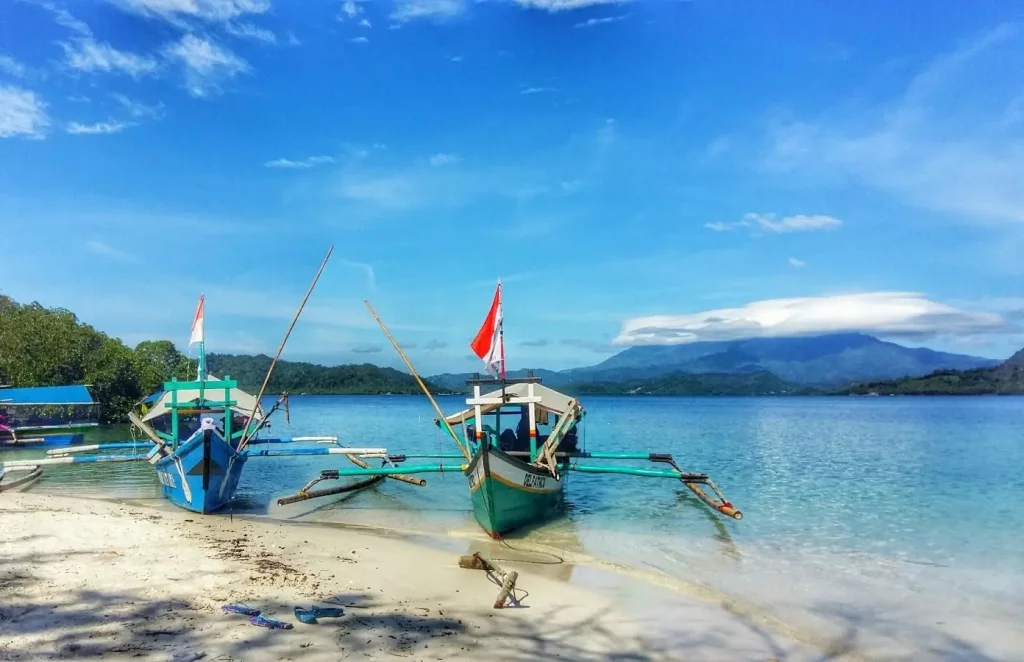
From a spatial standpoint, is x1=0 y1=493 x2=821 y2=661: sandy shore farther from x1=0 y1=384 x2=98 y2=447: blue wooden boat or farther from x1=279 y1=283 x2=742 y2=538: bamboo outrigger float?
x1=0 y1=384 x2=98 y2=447: blue wooden boat

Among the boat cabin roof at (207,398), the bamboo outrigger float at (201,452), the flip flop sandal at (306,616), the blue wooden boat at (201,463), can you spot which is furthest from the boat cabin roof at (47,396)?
the flip flop sandal at (306,616)

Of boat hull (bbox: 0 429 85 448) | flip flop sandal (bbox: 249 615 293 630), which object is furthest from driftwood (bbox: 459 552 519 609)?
boat hull (bbox: 0 429 85 448)

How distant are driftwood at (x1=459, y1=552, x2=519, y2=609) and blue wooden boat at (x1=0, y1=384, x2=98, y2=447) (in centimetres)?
2941

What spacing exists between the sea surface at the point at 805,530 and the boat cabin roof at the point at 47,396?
5241 millimetres

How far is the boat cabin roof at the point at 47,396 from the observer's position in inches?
1329

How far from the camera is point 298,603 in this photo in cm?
774

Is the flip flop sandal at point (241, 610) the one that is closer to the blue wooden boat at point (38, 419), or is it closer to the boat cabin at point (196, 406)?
the boat cabin at point (196, 406)

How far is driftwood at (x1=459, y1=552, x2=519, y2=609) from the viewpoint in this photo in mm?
8336

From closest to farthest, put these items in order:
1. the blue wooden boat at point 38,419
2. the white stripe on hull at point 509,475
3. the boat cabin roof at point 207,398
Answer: the white stripe on hull at point 509,475 → the boat cabin roof at point 207,398 → the blue wooden boat at point 38,419

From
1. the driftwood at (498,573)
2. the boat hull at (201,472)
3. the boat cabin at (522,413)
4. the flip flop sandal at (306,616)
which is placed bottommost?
the driftwood at (498,573)

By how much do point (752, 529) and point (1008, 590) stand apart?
196 inches

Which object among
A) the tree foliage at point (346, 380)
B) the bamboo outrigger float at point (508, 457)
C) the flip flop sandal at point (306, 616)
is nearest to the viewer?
the flip flop sandal at point (306, 616)

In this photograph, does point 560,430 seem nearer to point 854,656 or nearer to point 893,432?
point 854,656

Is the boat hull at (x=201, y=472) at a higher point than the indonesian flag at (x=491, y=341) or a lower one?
lower
